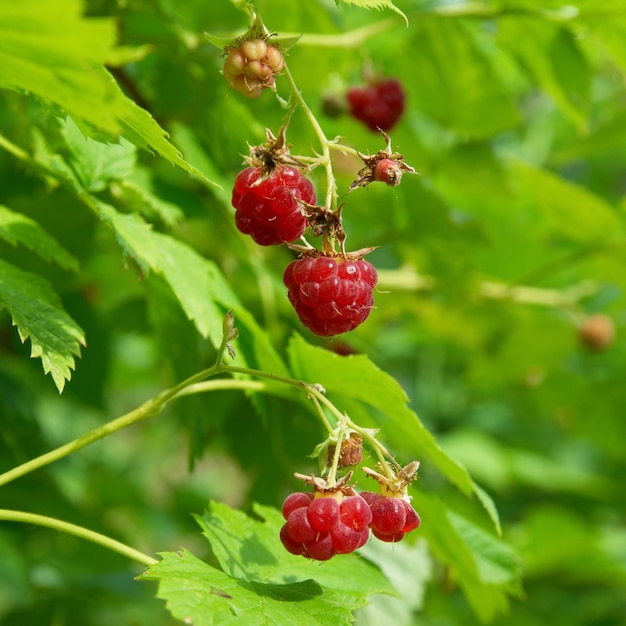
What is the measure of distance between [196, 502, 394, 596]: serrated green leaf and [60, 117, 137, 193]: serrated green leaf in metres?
0.57

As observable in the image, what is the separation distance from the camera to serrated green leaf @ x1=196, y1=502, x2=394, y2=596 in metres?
1.30

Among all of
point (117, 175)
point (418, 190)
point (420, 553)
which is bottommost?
point (420, 553)

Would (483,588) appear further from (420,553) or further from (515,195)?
(515,195)

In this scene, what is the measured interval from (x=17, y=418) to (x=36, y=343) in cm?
87

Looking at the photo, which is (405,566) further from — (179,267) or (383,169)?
(383,169)

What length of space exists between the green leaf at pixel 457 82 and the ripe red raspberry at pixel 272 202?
1268 millimetres

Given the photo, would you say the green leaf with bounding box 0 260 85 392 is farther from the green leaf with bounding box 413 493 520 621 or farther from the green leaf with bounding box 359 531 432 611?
the green leaf with bounding box 359 531 432 611

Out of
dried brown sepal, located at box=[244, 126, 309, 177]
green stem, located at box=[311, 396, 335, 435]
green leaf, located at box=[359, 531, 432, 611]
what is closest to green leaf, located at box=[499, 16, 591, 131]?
green leaf, located at box=[359, 531, 432, 611]

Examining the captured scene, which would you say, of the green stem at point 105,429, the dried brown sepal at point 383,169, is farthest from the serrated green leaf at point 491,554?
the dried brown sepal at point 383,169

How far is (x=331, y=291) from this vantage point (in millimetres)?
1105

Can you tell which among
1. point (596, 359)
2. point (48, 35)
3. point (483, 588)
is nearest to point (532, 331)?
point (596, 359)

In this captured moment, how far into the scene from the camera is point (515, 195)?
8.30ft

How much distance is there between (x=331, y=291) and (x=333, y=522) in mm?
271

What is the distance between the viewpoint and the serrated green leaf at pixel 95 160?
1523 mm
